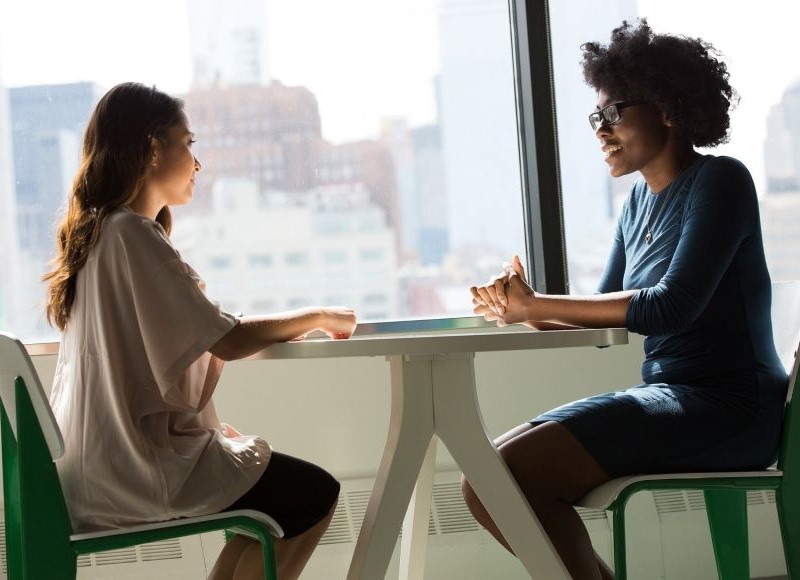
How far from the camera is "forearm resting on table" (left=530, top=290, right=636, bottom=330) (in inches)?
73.0

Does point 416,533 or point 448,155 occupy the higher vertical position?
point 448,155

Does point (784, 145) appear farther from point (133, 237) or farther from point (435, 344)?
point (133, 237)

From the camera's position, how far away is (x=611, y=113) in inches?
82.7

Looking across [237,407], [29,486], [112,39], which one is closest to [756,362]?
[29,486]

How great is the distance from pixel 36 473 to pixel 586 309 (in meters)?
1.04

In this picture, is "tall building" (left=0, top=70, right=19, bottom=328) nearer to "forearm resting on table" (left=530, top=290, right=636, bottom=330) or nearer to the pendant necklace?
"forearm resting on table" (left=530, top=290, right=636, bottom=330)

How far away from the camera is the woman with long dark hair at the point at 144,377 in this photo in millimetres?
1618

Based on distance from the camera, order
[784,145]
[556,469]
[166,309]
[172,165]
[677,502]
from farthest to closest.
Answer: [784,145] → [677,502] → [172,165] → [556,469] → [166,309]

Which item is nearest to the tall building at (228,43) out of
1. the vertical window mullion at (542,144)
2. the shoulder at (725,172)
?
the vertical window mullion at (542,144)

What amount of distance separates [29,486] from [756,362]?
131cm

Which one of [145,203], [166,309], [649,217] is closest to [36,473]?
[166,309]

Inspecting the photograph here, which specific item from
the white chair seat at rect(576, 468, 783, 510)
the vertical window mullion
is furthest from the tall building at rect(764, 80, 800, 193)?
the white chair seat at rect(576, 468, 783, 510)

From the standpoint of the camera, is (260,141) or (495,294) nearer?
(495,294)

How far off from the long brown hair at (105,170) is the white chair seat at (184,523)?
404 millimetres
